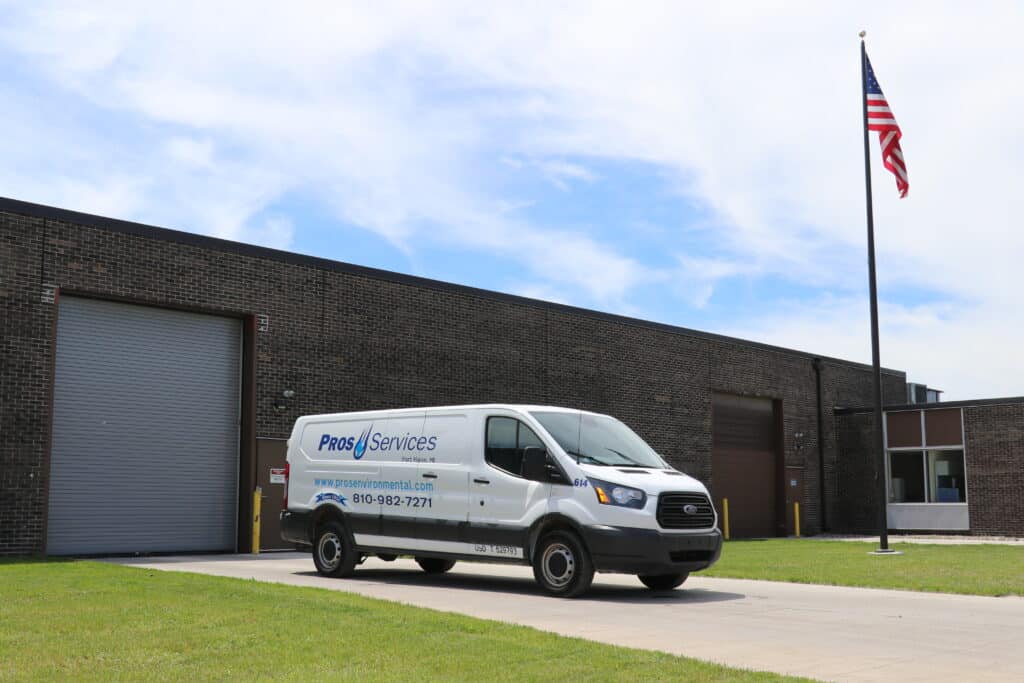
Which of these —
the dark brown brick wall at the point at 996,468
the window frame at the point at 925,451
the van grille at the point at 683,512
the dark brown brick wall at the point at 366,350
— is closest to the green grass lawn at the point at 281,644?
the van grille at the point at 683,512

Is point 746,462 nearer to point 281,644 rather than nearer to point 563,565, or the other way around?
point 563,565

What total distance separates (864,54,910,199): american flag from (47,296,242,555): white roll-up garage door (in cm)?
1334

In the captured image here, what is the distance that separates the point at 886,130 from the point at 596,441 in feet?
42.7

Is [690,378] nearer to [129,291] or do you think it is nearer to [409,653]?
[129,291]

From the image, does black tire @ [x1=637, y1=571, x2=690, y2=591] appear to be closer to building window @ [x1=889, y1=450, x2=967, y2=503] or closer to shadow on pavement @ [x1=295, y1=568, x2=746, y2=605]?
shadow on pavement @ [x1=295, y1=568, x2=746, y2=605]

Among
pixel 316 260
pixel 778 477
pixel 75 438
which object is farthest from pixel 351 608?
pixel 778 477

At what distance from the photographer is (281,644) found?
8.00 meters

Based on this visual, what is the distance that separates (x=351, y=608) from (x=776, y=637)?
12.0 feet

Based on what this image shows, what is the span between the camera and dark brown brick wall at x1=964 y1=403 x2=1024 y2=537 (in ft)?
104

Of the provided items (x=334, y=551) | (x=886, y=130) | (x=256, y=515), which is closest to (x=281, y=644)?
(x=334, y=551)

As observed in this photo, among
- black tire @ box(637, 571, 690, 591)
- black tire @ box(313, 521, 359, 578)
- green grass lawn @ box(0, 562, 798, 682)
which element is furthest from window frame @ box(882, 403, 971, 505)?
green grass lawn @ box(0, 562, 798, 682)

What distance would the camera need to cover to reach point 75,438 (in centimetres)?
1902

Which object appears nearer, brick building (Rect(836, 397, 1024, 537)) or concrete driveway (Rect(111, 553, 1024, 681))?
concrete driveway (Rect(111, 553, 1024, 681))

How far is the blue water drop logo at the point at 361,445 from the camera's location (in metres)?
14.8
